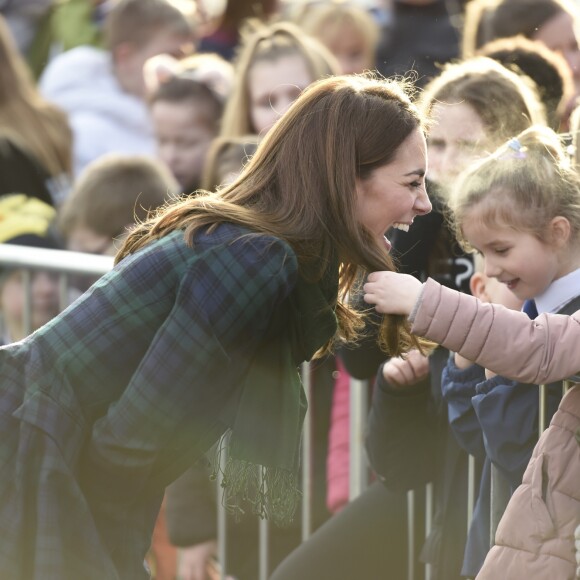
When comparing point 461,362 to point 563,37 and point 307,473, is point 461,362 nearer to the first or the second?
point 307,473

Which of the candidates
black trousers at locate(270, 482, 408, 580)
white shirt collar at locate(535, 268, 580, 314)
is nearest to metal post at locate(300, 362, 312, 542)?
black trousers at locate(270, 482, 408, 580)

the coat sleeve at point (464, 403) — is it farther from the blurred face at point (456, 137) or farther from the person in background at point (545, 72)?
the person in background at point (545, 72)

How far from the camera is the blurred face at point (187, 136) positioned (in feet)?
20.5

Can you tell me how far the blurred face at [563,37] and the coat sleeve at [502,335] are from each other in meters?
2.35

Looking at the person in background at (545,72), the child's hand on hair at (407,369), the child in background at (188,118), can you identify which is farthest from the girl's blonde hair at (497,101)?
the child in background at (188,118)

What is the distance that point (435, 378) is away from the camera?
13.6 feet

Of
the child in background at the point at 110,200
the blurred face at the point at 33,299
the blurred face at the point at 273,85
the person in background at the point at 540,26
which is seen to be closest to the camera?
the blurred face at the point at 33,299

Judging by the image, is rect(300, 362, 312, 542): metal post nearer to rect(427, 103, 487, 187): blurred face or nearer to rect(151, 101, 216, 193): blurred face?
rect(427, 103, 487, 187): blurred face

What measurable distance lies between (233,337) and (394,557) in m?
1.60

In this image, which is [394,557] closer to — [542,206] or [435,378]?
[435,378]

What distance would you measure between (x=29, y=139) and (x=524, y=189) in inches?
126

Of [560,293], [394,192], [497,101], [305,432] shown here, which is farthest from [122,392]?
[305,432]

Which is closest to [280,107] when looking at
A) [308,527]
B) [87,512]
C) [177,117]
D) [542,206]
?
[177,117]

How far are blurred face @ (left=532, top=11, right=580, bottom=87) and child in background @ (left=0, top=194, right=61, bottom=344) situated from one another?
6.49ft
